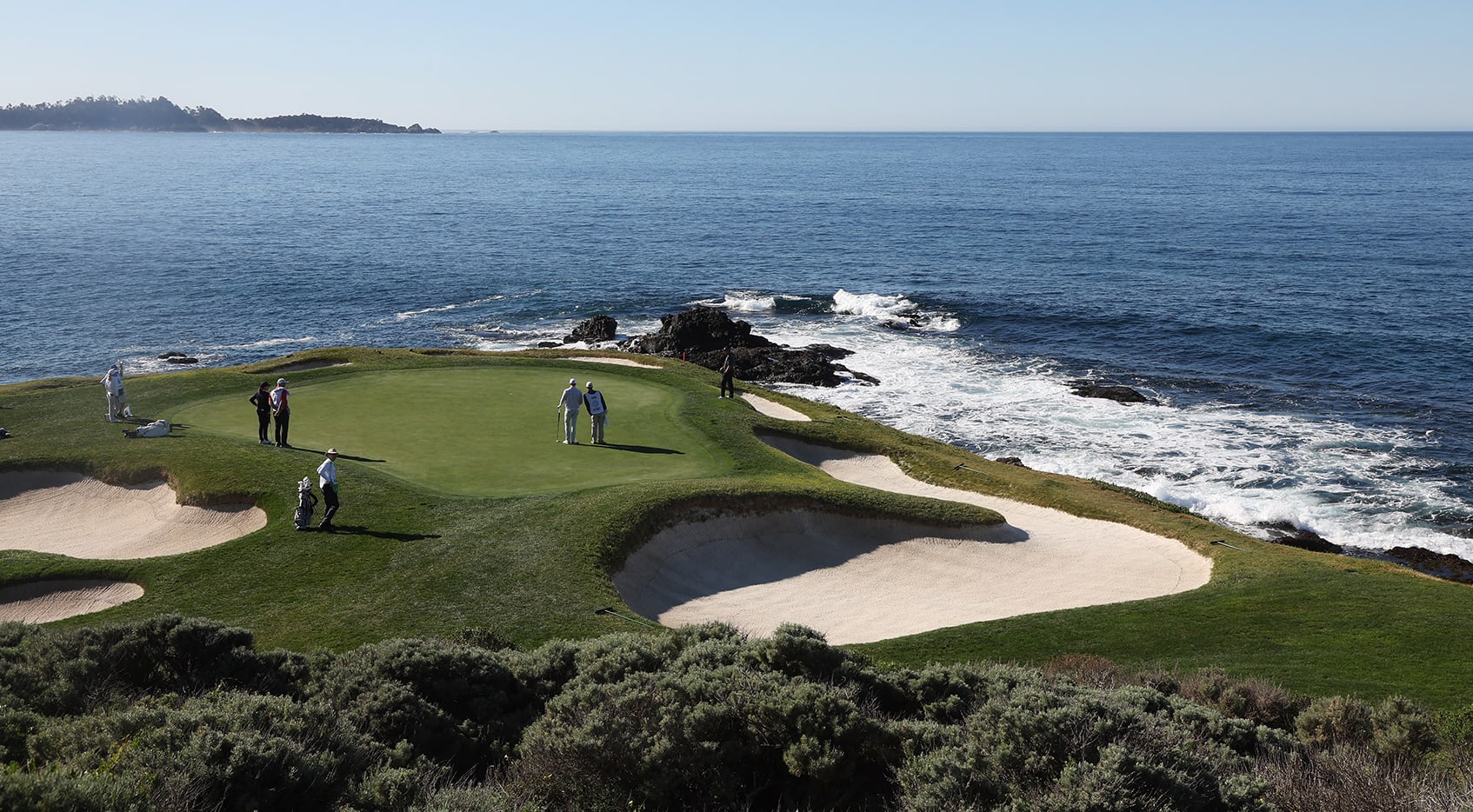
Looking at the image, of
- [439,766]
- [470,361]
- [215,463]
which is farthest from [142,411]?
[439,766]

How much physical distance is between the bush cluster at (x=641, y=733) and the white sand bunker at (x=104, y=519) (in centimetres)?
837

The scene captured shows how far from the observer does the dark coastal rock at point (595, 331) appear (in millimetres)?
58969

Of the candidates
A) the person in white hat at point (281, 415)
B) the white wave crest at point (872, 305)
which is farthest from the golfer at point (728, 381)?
the white wave crest at point (872, 305)

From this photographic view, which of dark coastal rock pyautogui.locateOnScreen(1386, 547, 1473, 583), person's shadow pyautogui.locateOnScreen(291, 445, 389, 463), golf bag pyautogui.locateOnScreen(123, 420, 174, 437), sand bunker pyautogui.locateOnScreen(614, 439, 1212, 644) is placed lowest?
Result: dark coastal rock pyautogui.locateOnScreen(1386, 547, 1473, 583)

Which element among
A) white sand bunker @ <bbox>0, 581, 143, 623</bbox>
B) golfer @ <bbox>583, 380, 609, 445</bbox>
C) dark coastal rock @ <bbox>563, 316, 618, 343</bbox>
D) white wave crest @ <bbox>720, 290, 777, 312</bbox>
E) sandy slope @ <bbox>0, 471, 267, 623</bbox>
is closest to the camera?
white sand bunker @ <bbox>0, 581, 143, 623</bbox>

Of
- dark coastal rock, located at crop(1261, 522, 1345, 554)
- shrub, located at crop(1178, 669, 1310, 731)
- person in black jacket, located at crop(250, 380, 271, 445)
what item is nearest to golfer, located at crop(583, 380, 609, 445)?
person in black jacket, located at crop(250, 380, 271, 445)

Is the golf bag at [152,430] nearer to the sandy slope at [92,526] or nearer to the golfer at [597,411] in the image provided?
the sandy slope at [92,526]

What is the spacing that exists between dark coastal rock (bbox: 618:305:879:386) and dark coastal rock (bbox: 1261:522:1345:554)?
2127cm

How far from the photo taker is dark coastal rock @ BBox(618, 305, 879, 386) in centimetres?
5028

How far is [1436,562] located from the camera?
96.3 ft

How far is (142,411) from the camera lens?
28469 millimetres

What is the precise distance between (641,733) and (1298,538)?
89.6 feet

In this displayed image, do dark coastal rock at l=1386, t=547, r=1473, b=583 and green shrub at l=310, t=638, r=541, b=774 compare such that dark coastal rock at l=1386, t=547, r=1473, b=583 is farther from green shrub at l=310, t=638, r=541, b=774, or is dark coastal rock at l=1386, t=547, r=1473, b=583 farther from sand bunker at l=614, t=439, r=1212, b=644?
green shrub at l=310, t=638, r=541, b=774

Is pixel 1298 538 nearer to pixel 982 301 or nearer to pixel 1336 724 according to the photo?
pixel 1336 724
